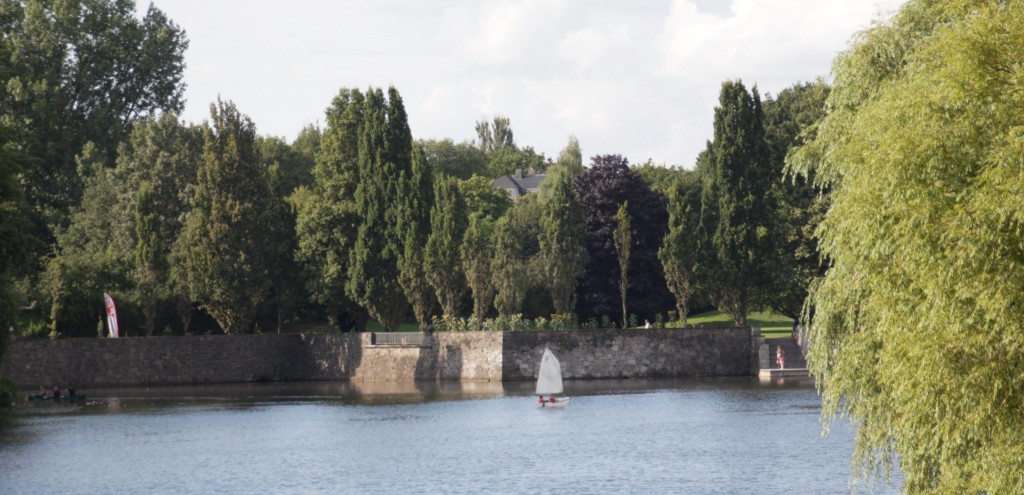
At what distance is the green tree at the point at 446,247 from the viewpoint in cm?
8350

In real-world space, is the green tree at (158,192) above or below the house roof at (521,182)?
below

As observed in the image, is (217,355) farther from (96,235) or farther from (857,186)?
(857,186)

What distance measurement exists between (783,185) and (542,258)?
54.3 ft

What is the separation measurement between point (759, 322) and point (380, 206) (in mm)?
30633

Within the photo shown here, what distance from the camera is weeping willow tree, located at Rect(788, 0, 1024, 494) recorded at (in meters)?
19.6

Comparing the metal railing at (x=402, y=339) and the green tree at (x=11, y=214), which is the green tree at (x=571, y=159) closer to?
the metal railing at (x=402, y=339)

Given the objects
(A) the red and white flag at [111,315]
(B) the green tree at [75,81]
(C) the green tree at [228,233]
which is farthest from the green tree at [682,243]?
(B) the green tree at [75,81]

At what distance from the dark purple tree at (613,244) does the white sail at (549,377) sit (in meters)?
22.4

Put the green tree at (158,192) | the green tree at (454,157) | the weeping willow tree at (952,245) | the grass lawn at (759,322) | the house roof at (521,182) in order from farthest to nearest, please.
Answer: the house roof at (521,182) < the green tree at (454,157) < the grass lawn at (759,322) < the green tree at (158,192) < the weeping willow tree at (952,245)

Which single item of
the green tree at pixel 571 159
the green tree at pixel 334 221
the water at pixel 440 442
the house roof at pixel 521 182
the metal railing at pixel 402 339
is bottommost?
the water at pixel 440 442

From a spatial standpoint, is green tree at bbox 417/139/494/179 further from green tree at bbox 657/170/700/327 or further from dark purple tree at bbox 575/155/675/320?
green tree at bbox 657/170/700/327

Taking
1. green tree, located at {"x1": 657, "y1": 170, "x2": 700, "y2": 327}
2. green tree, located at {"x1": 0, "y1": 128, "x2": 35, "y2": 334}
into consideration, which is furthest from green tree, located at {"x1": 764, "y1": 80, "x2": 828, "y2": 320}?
green tree, located at {"x1": 0, "y1": 128, "x2": 35, "y2": 334}

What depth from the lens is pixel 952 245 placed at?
20.3m

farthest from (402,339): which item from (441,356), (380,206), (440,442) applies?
(440,442)
